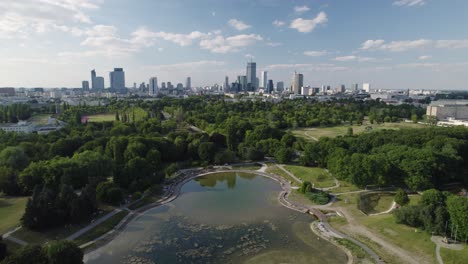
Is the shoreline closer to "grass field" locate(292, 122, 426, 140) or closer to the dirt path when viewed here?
the dirt path

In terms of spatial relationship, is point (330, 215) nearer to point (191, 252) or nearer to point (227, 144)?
point (191, 252)

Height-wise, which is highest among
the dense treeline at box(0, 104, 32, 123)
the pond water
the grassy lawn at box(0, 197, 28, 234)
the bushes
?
the dense treeline at box(0, 104, 32, 123)

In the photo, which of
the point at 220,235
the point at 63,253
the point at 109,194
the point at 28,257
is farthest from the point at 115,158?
the point at 28,257

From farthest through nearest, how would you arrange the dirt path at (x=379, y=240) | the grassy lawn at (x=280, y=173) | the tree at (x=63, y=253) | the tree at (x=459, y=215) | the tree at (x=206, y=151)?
1. the tree at (x=206, y=151)
2. the grassy lawn at (x=280, y=173)
3. the tree at (x=459, y=215)
4. the dirt path at (x=379, y=240)
5. the tree at (x=63, y=253)

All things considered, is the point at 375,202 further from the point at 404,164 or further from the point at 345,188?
the point at 404,164

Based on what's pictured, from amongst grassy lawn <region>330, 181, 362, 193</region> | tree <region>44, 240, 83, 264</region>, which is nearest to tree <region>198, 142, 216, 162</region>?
grassy lawn <region>330, 181, 362, 193</region>

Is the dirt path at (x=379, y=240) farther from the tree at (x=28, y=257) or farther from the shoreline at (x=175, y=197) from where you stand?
the tree at (x=28, y=257)

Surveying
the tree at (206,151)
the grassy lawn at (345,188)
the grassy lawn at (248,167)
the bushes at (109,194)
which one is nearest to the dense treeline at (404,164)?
the grassy lawn at (345,188)
